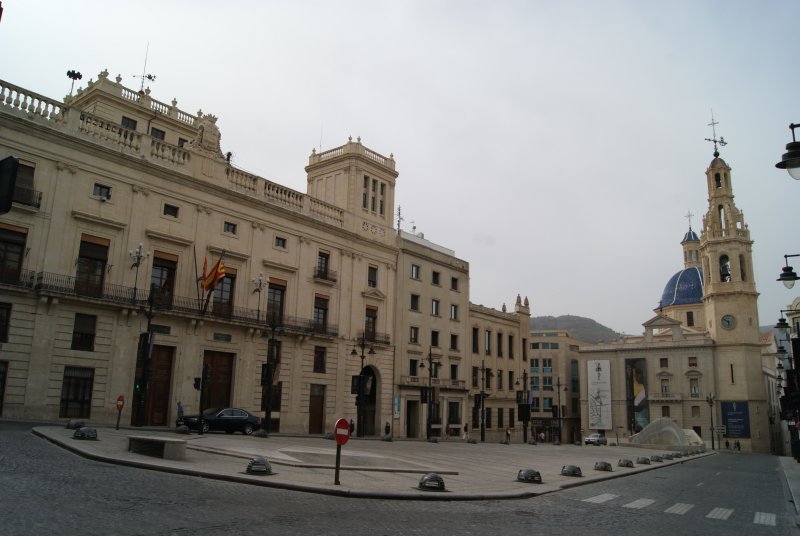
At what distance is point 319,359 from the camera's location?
138ft

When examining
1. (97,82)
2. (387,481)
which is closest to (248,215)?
(97,82)

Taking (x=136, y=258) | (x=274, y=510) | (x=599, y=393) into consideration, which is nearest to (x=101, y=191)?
(x=136, y=258)

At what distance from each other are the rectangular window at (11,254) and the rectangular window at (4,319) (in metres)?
1.09

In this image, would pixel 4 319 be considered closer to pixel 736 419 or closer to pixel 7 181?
pixel 7 181

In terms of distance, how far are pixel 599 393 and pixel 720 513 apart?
2837 inches

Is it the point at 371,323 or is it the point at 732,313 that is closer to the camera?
→ the point at 371,323

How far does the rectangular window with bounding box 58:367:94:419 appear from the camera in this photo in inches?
1136

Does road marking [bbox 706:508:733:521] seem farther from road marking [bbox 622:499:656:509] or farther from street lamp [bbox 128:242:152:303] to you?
street lamp [bbox 128:242:152:303]

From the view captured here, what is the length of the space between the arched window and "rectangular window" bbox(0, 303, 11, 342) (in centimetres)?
7960

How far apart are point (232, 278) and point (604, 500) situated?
27.6 metres

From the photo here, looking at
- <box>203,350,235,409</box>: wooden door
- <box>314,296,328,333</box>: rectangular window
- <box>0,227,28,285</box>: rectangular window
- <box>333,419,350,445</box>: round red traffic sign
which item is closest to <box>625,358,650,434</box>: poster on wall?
<box>314,296,328,333</box>: rectangular window

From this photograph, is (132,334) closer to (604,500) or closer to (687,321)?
(604,500)

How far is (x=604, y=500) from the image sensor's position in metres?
14.9

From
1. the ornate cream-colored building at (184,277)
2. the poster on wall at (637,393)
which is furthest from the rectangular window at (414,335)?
the poster on wall at (637,393)
